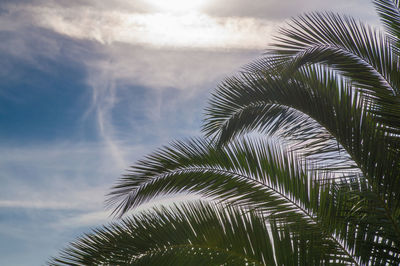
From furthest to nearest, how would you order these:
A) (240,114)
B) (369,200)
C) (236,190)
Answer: (240,114), (236,190), (369,200)

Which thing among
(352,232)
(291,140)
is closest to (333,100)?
(291,140)

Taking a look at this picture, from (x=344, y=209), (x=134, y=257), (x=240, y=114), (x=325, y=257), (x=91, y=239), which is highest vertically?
(x=240, y=114)

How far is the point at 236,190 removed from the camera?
4.93 metres

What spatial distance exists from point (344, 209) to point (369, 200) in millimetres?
323

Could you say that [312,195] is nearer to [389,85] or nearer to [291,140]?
[291,140]

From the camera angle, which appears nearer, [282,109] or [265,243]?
[265,243]

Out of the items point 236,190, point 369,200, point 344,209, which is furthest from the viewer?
point 236,190

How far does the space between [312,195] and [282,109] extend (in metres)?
1.19

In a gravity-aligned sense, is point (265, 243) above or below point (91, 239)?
below

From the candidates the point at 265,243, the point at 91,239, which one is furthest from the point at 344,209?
the point at 91,239

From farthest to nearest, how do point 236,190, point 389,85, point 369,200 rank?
1. point 389,85
2. point 236,190
3. point 369,200

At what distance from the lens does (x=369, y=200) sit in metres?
4.02

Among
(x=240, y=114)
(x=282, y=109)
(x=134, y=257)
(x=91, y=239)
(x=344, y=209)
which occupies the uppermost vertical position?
(x=240, y=114)

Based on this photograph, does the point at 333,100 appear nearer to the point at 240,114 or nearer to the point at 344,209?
the point at 344,209
